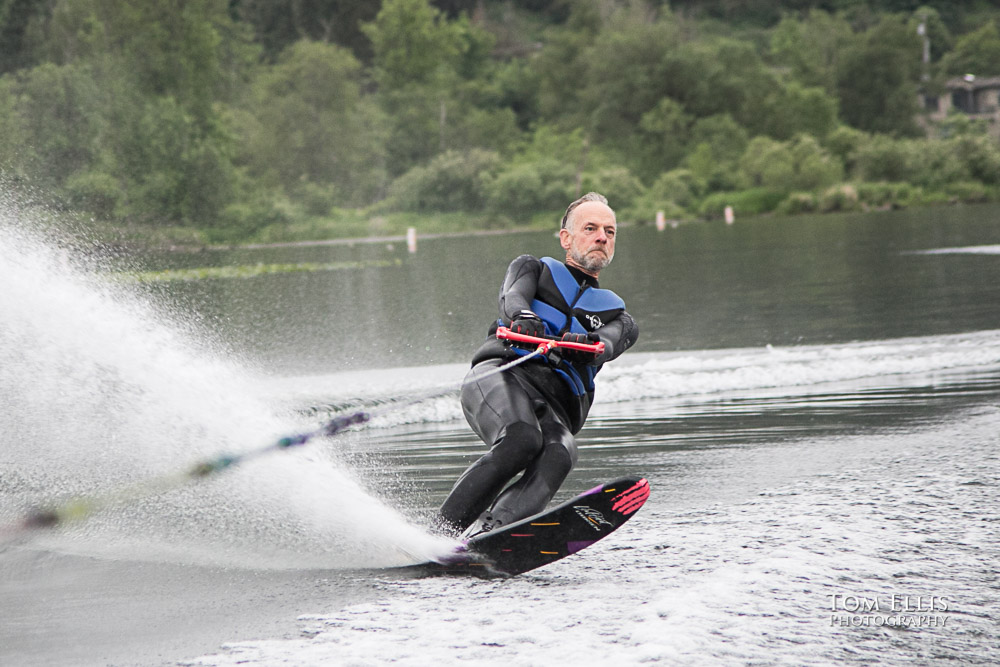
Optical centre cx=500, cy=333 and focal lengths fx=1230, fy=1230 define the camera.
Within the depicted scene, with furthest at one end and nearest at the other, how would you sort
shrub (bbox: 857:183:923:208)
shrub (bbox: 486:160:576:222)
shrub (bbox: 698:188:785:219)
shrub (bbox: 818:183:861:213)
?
shrub (bbox: 698:188:785:219) < shrub (bbox: 486:160:576:222) < shrub (bbox: 857:183:923:208) < shrub (bbox: 818:183:861:213)

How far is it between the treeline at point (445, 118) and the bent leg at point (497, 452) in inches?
1826

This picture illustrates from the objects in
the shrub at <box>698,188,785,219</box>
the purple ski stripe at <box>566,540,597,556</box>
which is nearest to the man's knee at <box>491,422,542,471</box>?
the purple ski stripe at <box>566,540,597,556</box>

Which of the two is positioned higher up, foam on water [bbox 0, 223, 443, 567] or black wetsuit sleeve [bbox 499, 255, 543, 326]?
black wetsuit sleeve [bbox 499, 255, 543, 326]

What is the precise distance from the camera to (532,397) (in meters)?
4.91

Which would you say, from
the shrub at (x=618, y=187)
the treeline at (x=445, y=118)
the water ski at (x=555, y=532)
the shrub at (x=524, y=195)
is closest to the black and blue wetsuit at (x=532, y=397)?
the water ski at (x=555, y=532)

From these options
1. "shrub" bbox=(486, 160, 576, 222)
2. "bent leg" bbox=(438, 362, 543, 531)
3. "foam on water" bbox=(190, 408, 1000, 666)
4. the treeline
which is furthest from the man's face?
"shrub" bbox=(486, 160, 576, 222)

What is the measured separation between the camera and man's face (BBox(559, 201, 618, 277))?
5.07m

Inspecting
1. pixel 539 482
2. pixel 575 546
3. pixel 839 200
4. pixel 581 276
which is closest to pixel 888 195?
pixel 839 200

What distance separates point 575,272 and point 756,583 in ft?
5.20

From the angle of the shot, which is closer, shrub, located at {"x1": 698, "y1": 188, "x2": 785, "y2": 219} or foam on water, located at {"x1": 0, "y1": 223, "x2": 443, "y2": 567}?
foam on water, located at {"x1": 0, "y1": 223, "x2": 443, "y2": 567}

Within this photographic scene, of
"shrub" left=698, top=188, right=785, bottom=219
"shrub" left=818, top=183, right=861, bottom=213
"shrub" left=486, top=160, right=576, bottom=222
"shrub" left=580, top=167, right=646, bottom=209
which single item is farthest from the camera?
"shrub" left=580, top=167, right=646, bottom=209

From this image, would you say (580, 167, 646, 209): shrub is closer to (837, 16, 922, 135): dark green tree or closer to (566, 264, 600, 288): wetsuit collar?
(837, 16, 922, 135): dark green tree

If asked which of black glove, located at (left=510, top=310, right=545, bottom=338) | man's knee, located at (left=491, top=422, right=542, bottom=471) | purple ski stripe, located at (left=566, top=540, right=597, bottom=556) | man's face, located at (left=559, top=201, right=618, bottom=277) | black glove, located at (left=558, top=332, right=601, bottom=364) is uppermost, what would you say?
man's face, located at (left=559, top=201, right=618, bottom=277)

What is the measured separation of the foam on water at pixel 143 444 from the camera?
512 cm
